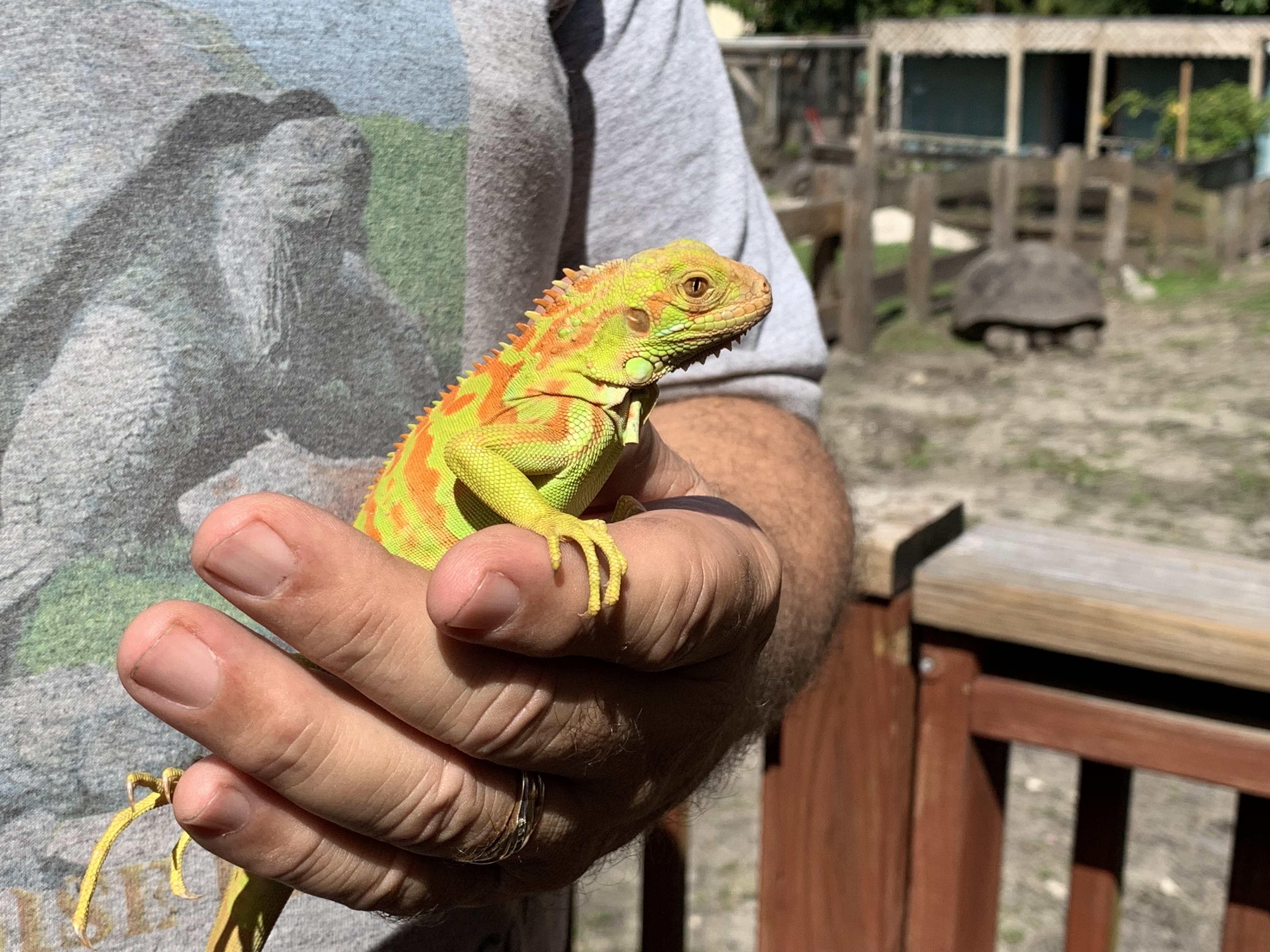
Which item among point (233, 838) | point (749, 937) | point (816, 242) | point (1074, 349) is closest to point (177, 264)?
point (233, 838)

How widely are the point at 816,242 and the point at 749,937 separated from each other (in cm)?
992

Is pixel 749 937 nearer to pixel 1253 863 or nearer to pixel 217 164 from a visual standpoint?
pixel 1253 863

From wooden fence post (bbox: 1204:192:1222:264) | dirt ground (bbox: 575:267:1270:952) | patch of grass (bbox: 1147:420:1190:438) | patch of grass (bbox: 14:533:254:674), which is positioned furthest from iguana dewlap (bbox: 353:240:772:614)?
wooden fence post (bbox: 1204:192:1222:264)

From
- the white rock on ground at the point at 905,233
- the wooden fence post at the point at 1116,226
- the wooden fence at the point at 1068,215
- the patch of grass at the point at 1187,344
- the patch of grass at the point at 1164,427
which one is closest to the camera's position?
the patch of grass at the point at 1164,427

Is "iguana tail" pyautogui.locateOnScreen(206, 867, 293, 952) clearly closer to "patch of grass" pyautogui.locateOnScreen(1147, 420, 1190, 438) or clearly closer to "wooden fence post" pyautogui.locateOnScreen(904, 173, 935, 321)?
"patch of grass" pyautogui.locateOnScreen(1147, 420, 1190, 438)

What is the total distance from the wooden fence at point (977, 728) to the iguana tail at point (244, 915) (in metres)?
0.96

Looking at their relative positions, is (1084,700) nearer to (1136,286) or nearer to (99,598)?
(99,598)

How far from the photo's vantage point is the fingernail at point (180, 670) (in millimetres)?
1342

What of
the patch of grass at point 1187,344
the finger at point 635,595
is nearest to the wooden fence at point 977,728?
the finger at point 635,595

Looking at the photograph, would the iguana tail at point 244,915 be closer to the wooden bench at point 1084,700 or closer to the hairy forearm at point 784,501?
the hairy forearm at point 784,501

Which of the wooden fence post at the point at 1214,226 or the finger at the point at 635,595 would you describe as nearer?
the finger at the point at 635,595

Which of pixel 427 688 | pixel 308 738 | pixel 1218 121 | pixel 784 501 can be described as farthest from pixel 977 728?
pixel 1218 121

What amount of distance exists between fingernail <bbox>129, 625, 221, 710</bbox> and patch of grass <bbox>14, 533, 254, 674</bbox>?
34 centimetres

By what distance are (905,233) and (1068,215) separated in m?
4.69
